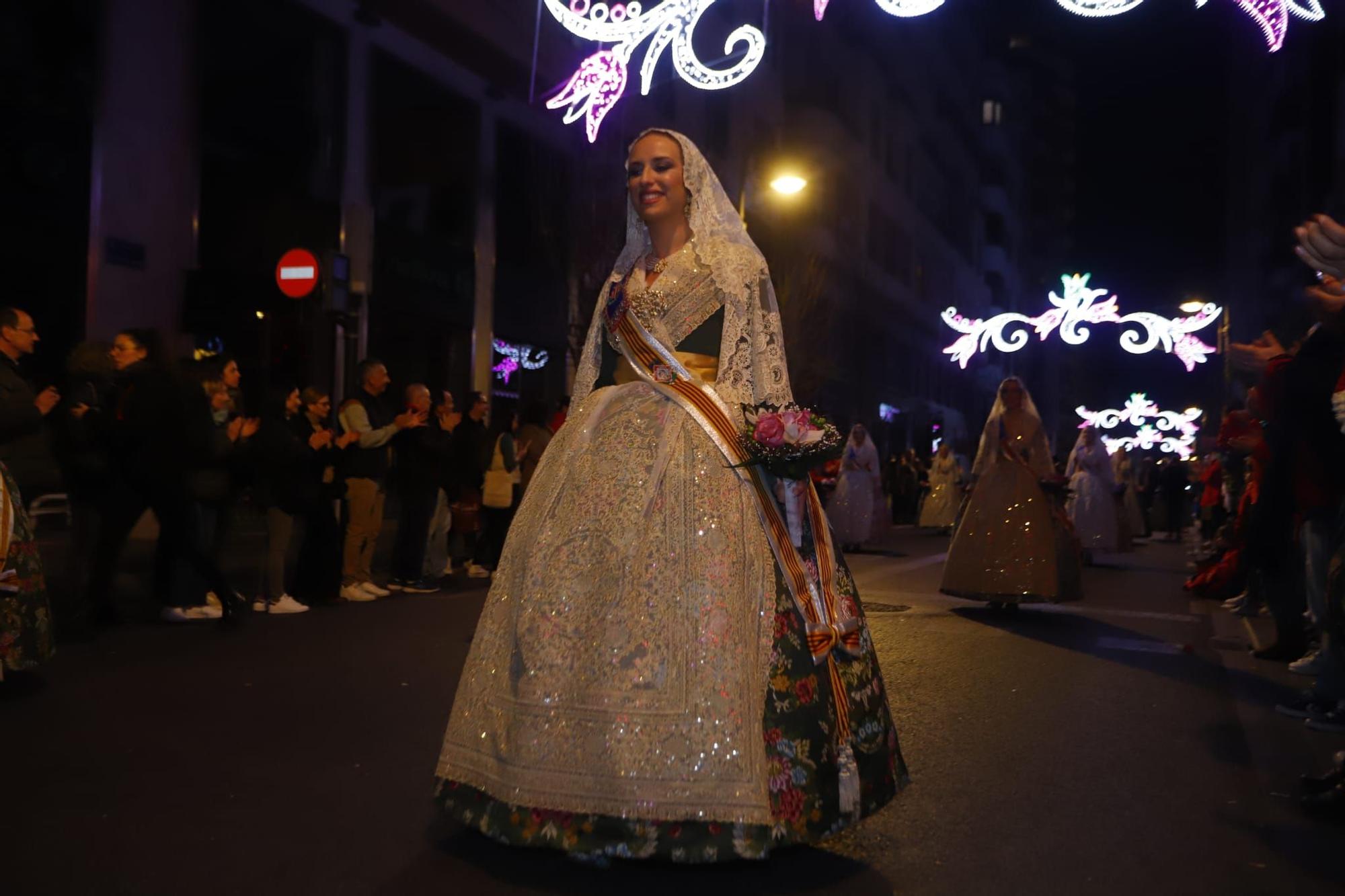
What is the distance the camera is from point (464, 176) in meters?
21.4

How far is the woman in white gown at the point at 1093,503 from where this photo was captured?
15961 millimetres

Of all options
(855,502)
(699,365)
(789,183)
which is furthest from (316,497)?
(789,183)

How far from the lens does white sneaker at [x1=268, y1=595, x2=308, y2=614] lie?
8570 mm

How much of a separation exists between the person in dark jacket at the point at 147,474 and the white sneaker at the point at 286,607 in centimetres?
77

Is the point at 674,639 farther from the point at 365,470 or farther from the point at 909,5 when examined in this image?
the point at 909,5

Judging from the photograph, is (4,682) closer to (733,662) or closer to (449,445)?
(733,662)

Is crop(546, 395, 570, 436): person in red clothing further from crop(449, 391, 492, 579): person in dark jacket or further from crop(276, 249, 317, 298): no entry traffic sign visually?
crop(276, 249, 317, 298): no entry traffic sign

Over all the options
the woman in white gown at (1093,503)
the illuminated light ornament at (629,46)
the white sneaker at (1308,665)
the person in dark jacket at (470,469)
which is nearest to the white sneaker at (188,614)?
the person in dark jacket at (470,469)

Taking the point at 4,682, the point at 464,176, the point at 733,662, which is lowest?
the point at 4,682

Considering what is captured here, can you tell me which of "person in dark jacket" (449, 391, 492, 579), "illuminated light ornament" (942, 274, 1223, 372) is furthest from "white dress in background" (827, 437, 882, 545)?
"person in dark jacket" (449, 391, 492, 579)

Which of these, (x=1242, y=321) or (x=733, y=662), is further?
(x=1242, y=321)

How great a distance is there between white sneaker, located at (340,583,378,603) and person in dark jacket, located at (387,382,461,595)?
544mm

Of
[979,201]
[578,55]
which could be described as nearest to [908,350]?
[979,201]

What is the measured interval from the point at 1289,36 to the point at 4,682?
33.0m
